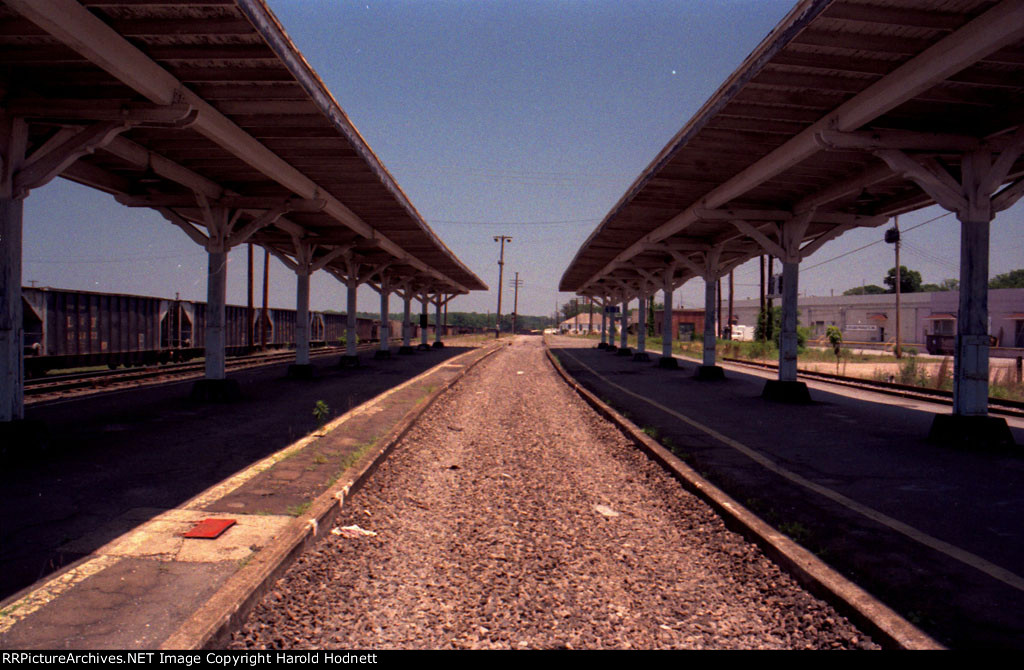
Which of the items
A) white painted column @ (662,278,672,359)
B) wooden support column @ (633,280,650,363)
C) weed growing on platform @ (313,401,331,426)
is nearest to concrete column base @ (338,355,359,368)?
weed growing on platform @ (313,401,331,426)

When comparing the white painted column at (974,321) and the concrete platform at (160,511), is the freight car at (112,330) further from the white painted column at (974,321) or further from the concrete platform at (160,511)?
the white painted column at (974,321)

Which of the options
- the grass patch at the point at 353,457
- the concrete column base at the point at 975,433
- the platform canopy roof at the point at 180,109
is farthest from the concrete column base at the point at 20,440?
the concrete column base at the point at 975,433

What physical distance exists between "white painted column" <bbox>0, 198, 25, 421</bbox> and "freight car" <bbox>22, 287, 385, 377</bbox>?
10.1m

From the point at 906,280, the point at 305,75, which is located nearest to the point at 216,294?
the point at 305,75

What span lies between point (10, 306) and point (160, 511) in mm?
3614

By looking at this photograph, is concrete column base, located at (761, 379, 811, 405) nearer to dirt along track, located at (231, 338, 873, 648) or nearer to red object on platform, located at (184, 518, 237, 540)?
dirt along track, located at (231, 338, 873, 648)

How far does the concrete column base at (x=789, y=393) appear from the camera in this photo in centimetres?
1216

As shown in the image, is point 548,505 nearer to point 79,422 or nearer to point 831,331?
point 79,422

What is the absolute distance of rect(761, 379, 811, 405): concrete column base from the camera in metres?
12.2

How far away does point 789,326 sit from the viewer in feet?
41.5

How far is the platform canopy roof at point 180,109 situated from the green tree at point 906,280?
117 meters

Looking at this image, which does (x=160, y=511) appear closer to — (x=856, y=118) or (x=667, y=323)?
(x=856, y=118)

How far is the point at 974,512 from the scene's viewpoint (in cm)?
473

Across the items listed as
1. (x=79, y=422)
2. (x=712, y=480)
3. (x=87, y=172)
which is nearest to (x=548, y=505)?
(x=712, y=480)
